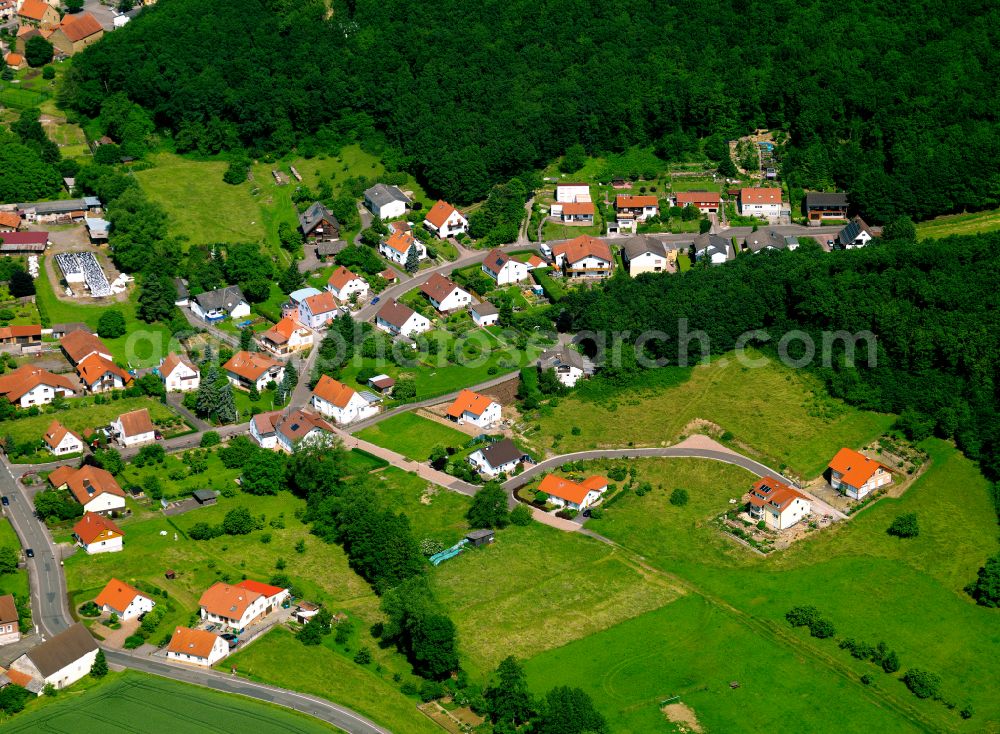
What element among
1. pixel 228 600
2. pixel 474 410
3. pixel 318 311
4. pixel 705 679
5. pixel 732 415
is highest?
pixel 318 311

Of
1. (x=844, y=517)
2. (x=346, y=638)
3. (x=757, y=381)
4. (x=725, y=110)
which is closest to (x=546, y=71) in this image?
(x=725, y=110)

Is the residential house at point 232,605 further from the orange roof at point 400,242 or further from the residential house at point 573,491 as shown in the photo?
the orange roof at point 400,242

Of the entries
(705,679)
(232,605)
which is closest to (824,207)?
(705,679)

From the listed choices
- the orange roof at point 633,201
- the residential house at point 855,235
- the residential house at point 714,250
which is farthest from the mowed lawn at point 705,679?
the orange roof at point 633,201

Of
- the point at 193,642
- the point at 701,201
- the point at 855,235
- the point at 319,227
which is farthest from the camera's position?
the point at 701,201

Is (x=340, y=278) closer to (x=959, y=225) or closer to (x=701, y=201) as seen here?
(x=701, y=201)

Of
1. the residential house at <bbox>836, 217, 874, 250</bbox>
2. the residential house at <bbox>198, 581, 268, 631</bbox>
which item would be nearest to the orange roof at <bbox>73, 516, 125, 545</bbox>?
the residential house at <bbox>198, 581, 268, 631</bbox>
